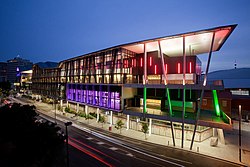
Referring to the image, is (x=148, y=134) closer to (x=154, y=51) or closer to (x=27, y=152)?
(x=154, y=51)

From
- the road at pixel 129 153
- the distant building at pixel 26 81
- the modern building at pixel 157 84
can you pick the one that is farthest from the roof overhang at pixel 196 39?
the distant building at pixel 26 81

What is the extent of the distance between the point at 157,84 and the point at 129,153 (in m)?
13.7

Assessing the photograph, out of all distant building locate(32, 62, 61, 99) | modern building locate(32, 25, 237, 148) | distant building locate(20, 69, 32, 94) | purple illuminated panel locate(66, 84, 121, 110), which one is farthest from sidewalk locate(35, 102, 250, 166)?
distant building locate(20, 69, 32, 94)

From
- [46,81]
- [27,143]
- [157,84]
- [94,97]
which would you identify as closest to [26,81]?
[46,81]

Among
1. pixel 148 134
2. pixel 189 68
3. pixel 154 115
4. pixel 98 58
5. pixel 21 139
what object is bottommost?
pixel 148 134

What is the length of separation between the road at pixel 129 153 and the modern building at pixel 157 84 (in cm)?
423

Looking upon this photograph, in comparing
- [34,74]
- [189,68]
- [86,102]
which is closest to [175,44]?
[189,68]

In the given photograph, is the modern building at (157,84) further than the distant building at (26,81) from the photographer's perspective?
No

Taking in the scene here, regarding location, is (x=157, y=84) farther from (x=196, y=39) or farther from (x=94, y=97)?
(x=94, y=97)

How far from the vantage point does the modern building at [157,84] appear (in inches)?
1072

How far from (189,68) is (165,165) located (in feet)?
68.2

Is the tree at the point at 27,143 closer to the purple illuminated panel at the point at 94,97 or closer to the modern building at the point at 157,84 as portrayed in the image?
the modern building at the point at 157,84

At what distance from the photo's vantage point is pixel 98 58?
154 feet

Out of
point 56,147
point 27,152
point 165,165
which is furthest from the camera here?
point 165,165
